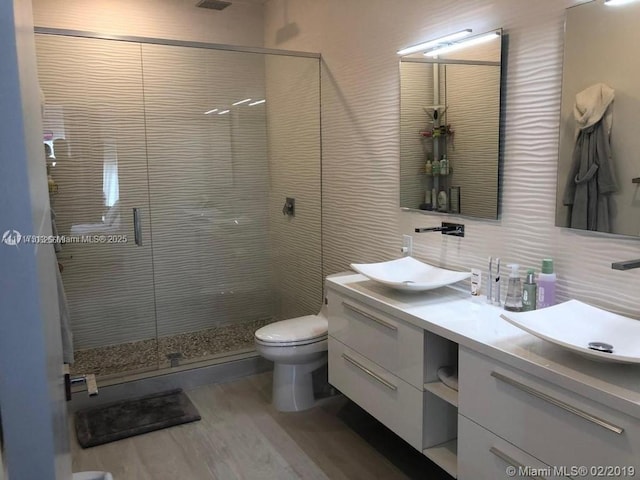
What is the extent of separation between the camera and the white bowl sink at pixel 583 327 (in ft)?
4.96

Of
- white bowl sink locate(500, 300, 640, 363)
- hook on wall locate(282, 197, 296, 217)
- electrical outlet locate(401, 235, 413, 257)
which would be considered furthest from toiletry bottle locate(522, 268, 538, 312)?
hook on wall locate(282, 197, 296, 217)

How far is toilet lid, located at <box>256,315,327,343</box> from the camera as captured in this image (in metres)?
2.86

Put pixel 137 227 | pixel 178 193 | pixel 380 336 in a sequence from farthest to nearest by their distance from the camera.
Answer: pixel 178 193, pixel 137 227, pixel 380 336

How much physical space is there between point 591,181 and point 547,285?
40cm

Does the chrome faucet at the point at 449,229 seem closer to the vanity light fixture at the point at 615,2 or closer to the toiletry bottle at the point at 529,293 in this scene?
the toiletry bottle at the point at 529,293

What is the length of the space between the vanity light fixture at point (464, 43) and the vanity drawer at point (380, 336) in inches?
48.5

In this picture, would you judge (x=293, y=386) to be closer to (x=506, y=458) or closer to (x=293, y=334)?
(x=293, y=334)

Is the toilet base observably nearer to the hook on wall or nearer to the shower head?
the hook on wall

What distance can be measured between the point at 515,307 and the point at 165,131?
2.64 m

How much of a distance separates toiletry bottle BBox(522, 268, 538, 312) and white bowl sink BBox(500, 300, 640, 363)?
18cm

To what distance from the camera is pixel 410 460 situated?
2.43 m

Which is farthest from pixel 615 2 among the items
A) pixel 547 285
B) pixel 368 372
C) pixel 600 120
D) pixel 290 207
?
pixel 290 207

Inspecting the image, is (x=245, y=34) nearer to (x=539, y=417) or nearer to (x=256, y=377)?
(x=256, y=377)

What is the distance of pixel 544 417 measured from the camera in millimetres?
1484
